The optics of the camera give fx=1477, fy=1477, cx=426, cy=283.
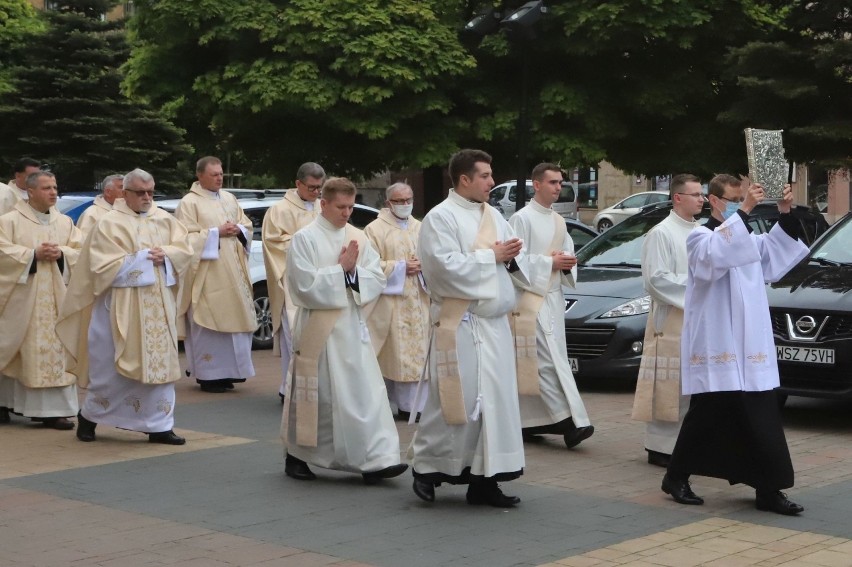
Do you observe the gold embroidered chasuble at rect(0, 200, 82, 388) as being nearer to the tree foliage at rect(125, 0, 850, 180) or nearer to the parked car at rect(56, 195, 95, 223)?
the parked car at rect(56, 195, 95, 223)

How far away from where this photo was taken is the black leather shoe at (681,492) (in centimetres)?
817

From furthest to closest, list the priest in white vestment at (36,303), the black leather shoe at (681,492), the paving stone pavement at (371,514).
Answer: the priest in white vestment at (36,303), the black leather shoe at (681,492), the paving stone pavement at (371,514)

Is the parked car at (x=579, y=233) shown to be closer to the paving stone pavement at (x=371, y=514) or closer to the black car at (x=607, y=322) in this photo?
the black car at (x=607, y=322)

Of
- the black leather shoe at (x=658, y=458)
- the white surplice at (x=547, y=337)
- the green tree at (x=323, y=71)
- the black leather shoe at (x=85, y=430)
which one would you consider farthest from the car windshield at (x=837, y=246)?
the green tree at (x=323, y=71)

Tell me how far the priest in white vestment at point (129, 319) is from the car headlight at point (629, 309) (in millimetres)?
3983

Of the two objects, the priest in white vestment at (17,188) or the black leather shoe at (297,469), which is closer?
the black leather shoe at (297,469)

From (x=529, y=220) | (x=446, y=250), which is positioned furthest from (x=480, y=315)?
(x=529, y=220)

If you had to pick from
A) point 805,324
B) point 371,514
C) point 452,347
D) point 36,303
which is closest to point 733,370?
point 452,347

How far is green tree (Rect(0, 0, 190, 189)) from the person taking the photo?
103 feet

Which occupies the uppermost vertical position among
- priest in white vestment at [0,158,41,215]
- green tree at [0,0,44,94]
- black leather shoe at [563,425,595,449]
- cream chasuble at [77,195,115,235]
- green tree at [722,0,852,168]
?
green tree at [0,0,44,94]

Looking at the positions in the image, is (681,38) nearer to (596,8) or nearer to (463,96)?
(596,8)

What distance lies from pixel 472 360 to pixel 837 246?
5.24 metres

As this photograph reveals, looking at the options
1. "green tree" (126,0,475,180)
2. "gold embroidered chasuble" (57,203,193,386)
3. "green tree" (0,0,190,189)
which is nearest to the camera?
"gold embroidered chasuble" (57,203,193,386)

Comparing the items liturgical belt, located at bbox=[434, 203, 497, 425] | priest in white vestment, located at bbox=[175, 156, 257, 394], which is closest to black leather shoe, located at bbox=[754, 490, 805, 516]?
liturgical belt, located at bbox=[434, 203, 497, 425]
